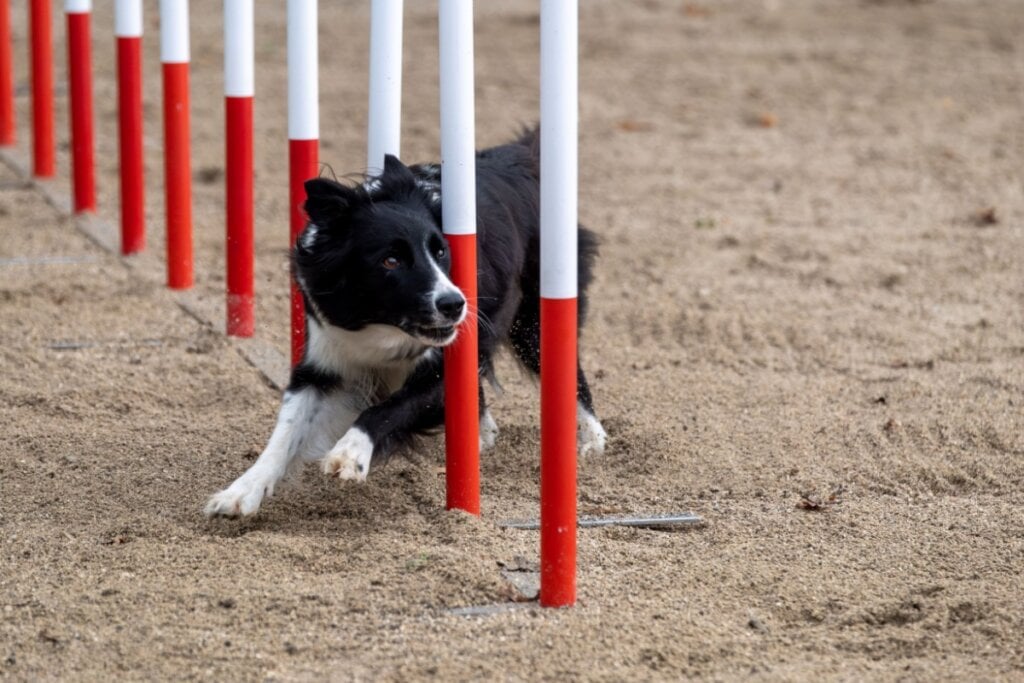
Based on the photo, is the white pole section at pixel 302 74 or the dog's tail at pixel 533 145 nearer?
the dog's tail at pixel 533 145

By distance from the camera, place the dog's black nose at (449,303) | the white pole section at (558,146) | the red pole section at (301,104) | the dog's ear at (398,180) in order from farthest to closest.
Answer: the red pole section at (301,104) → the dog's ear at (398,180) → the dog's black nose at (449,303) → the white pole section at (558,146)

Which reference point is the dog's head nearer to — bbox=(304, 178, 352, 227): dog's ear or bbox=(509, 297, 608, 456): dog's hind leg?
bbox=(304, 178, 352, 227): dog's ear

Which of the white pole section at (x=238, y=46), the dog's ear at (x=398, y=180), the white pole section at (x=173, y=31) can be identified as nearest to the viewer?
the dog's ear at (x=398, y=180)

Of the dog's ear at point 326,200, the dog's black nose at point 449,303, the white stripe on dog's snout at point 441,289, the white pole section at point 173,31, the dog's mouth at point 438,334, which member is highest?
the white pole section at point 173,31

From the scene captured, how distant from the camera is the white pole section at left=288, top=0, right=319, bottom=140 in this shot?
5.50 m

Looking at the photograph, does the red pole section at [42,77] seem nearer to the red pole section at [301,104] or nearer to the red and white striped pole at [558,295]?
the red pole section at [301,104]

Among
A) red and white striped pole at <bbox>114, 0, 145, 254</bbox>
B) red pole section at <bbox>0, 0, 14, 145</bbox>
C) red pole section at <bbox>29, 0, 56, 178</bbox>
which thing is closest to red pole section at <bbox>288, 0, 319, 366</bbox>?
red and white striped pole at <bbox>114, 0, 145, 254</bbox>

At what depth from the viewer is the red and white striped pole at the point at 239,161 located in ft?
20.0

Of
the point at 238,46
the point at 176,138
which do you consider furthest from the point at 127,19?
the point at 238,46

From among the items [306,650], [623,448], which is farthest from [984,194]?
[306,650]

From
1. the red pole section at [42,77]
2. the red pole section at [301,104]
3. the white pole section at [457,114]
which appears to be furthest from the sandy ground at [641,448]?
the white pole section at [457,114]

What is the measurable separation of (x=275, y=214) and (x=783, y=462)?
4427 millimetres

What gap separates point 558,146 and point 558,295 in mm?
361

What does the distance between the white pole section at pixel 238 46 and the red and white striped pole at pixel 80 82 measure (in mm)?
2024
